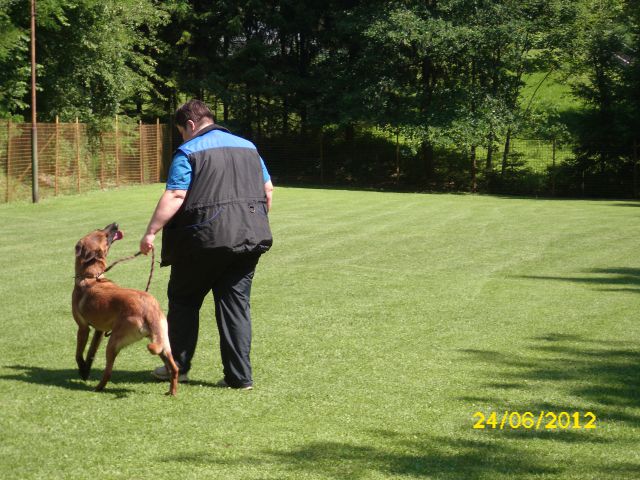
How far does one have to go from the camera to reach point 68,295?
33.2ft

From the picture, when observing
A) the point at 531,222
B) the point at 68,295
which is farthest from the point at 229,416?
the point at 531,222

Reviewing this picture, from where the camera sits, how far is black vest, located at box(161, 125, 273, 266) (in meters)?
5.84

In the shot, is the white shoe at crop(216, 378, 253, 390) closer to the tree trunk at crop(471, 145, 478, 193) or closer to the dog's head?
the dog's head

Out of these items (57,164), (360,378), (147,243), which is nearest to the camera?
(147,243)

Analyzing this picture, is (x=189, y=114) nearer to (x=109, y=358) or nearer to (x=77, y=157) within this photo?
(x=109, y=358)

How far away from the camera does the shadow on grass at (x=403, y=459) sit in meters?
4.43

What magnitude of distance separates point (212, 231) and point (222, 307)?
1.99 ft

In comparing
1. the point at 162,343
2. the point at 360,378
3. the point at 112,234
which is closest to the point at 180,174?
the point at 112,234

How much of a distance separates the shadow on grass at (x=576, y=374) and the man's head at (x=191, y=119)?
263 centimetres

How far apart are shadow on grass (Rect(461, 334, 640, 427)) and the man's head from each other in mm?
2629

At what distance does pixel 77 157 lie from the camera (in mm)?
28359

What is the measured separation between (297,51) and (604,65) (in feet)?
48.6

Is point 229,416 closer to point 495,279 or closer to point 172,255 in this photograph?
point 172,255
